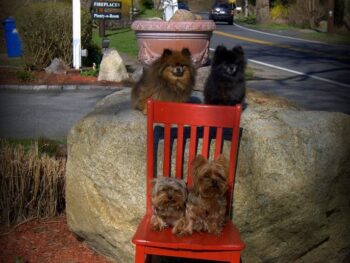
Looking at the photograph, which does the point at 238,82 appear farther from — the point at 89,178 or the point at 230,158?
the point at 89,178

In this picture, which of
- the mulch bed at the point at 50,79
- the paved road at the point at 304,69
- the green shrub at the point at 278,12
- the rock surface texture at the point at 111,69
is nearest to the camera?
the paved road at the point at 304,69

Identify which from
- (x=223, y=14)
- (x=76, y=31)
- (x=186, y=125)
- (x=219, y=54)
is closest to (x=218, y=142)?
(x=186, y=125)

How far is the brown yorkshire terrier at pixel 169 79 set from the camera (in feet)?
15.3

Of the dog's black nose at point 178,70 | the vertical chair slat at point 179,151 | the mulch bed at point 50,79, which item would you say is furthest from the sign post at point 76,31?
the vertical chair slat at point 179,151

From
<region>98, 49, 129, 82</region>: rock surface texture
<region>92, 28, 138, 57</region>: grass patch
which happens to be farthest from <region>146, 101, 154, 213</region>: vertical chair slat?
<region>92, 28, 138, 57</region>: grass patch

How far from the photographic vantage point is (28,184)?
209 inches

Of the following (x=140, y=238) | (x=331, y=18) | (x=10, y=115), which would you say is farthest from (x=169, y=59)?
(x=331, y=18)

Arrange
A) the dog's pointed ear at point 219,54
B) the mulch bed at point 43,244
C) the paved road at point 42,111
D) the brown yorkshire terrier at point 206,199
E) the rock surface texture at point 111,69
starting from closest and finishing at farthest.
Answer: the brown yorkshire terrier at point 206,199
the dog's pointed ear at point 219,54
the mulch bed at point 43,244
the paved road at point 42,111
the rock surface texture at point 111,69

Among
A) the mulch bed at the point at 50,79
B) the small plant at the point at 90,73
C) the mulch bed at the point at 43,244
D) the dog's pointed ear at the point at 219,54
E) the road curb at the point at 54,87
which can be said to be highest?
the dog's pointed ear at the point at 219,54

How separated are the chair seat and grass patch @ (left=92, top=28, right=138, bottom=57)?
18.5 m

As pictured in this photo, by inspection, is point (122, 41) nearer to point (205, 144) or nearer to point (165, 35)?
point (165, 35)

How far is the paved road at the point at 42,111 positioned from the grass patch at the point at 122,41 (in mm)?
8778

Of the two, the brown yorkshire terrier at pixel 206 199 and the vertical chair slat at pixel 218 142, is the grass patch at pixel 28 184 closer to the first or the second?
the vertical chair slat at pixel 218 142

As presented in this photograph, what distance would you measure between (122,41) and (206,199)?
82.1ft
